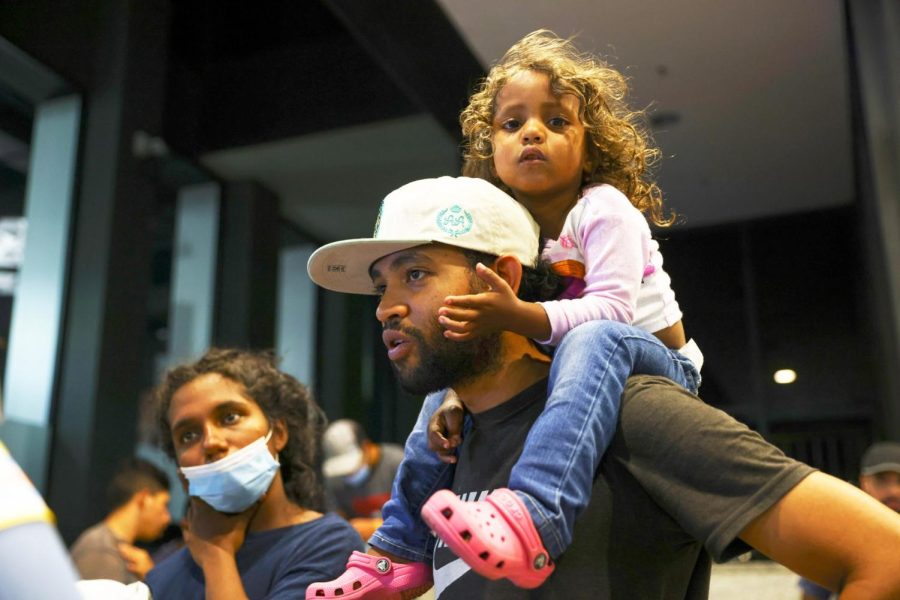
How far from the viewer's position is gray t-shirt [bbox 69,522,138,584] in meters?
3.26

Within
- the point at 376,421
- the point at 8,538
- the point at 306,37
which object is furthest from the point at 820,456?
the point at 8,538

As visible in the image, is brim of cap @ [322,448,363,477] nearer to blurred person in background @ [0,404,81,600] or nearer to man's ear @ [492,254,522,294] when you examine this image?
man's ear @ [492,254,522,294]

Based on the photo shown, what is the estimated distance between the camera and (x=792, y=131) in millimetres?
7301

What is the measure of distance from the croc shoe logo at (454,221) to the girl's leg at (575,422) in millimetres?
224

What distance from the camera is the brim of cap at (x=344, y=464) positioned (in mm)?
4859

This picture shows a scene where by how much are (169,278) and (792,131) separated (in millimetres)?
5011

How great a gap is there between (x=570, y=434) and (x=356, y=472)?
3.81 metres

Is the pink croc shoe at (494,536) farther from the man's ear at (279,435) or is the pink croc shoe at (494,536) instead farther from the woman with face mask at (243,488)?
the man's ear at (279,435)

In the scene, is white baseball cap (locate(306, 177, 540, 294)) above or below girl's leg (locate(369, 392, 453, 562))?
above

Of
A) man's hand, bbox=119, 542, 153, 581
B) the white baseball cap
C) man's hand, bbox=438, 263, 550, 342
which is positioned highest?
the white baseball cap

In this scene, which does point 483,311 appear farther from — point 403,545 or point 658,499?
point 403,545

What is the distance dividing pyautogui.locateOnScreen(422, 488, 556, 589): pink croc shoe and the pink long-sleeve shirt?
1.08ft

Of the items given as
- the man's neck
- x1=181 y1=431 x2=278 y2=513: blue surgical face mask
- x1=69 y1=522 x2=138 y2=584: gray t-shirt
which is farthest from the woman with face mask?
x1=69 y1=522 x2=138 y2=584: gray t-shirt

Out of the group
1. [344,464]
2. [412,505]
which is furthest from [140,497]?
[412,505]
